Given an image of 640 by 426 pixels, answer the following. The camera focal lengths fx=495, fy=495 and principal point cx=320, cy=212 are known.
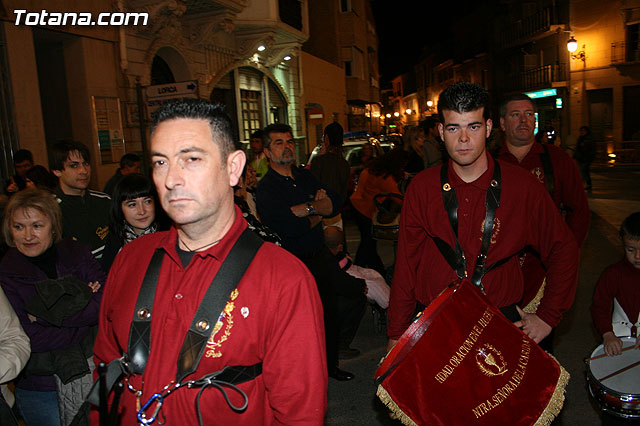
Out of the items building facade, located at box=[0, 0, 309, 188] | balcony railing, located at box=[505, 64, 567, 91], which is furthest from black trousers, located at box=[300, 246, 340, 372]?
balcony railing, located at box=[505, 64, 567, 91]

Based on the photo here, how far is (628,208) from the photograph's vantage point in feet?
41.8

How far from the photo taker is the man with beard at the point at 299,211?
178 inches

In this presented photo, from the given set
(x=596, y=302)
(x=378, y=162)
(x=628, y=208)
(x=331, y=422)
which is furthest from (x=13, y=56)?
(x=628, y=208)

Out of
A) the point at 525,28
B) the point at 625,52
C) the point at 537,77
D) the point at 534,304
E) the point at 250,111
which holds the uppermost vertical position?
the point at 525,28

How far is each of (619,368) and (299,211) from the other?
2.69 metres

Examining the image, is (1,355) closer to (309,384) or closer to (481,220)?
(309,384)

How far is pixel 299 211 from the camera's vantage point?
4.52m

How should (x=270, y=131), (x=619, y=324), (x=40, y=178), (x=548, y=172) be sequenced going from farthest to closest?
(x=40, y=178) < (x=270, y=131) < (x=548, y=172) < (x=619, y=324)

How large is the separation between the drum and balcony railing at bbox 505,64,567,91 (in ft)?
117

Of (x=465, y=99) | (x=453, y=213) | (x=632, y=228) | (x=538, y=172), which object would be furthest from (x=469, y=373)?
(x=538, y=172)

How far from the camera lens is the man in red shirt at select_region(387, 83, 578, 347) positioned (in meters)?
2.79

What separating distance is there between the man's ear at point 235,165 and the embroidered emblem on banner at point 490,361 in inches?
53.8

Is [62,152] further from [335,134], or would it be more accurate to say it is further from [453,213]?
[335,134]

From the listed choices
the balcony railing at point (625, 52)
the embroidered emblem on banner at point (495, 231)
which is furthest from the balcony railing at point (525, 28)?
the embroidered emblem on banner at point (495, 231)
